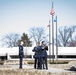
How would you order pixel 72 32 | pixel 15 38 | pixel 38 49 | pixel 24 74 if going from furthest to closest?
pixel 15 38
pixel 72 32
pixel 38 49
pixel 24 74

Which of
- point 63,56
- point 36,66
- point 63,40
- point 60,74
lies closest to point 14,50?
point 63,56

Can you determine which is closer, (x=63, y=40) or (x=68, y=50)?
(x=68, y=50)

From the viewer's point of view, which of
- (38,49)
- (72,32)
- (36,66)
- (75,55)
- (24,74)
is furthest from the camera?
(72,32)

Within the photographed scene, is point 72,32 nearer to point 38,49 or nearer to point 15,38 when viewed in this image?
point 15,38

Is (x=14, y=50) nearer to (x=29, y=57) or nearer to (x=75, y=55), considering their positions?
(x=29, y=57)

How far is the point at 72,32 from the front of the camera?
10481 centimetres

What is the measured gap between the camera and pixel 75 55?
292 feet

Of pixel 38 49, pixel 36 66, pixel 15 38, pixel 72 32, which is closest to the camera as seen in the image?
pixel 38 49

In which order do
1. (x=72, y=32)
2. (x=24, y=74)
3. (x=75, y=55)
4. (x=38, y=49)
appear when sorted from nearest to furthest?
(x=24, y=74)
(x=38, y=49)
(x=75, y=55)
(x=72, y=32)

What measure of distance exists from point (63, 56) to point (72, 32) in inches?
675

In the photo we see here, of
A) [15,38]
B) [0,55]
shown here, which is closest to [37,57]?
[0,55]

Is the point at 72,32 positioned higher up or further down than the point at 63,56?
higher up

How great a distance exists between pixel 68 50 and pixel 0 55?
61.7 ft

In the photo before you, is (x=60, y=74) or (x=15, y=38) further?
(x=15, y=38)
